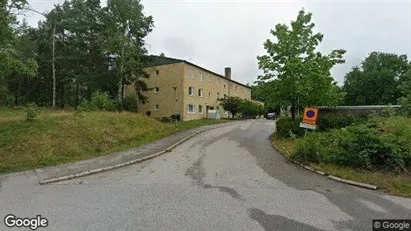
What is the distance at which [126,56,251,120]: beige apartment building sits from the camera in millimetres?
37000

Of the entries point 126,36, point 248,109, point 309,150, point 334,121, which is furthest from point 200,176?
point 248,109

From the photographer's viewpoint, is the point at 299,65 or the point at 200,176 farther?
the point at 299,65

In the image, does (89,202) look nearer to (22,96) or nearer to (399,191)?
(399,191)

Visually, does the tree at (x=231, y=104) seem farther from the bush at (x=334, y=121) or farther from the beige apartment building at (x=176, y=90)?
the bush at (x=334, y=121)

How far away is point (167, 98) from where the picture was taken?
3784 cm

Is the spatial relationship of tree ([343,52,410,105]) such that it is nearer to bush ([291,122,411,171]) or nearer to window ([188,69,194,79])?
window ([188,69,194,79])

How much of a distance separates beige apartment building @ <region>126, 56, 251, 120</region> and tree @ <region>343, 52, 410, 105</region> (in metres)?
28.5

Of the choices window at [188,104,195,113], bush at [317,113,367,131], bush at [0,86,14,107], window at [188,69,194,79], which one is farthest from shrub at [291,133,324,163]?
bush at [0,86,14,107]

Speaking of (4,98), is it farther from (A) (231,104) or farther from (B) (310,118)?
(B) (310,118)

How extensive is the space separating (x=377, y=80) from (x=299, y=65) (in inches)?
1582

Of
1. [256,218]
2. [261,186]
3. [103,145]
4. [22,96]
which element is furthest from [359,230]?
[22,96]

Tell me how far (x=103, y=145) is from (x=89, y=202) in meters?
8.57

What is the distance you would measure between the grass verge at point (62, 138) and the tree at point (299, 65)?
9302 millimetres

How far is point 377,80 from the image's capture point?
160ft
